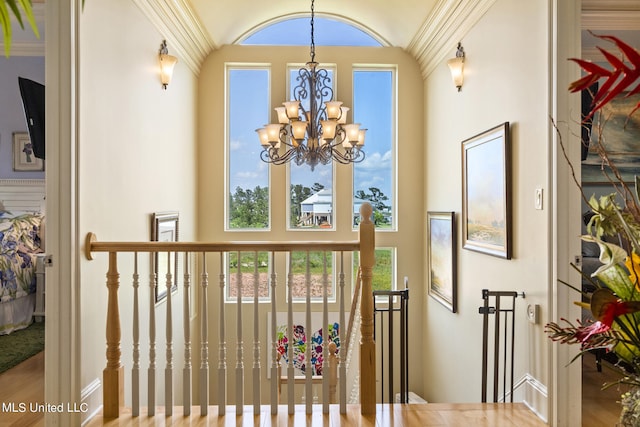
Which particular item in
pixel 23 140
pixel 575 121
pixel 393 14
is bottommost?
pixel 575 121

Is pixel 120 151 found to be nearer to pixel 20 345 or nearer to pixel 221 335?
pixel 221 335

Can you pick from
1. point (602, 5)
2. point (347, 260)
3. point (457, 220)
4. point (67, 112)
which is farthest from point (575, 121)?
point (347, 260)

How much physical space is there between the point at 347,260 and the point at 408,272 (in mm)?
741

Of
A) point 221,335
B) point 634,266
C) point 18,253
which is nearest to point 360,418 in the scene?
point 221,335

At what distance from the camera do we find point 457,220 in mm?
3564

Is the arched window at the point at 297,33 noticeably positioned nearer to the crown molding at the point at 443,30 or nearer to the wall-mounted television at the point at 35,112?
the crown molding at the point at 443,30

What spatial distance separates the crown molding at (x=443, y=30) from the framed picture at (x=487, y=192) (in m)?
0.97

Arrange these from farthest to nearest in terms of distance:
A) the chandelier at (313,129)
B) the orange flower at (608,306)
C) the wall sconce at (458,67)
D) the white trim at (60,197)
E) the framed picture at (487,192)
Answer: the wall sconce at (458,67) < the chandelier at (313,129) < the framed picture at (487,192) < the white trim at (60,197) < the orange flower at (608,306)

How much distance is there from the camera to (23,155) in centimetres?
443

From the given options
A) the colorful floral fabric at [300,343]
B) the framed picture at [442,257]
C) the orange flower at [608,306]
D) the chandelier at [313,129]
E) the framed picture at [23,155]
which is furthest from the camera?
the colorful floral fabric at [300,343]

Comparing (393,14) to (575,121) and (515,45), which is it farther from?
(575,121)

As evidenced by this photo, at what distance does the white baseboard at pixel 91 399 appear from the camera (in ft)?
6.84

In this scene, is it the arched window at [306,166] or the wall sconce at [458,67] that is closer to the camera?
the wall sconce at [458,67]

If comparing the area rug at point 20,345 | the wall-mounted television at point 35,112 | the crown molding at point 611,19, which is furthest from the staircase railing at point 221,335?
the crown molding at point 611,19
